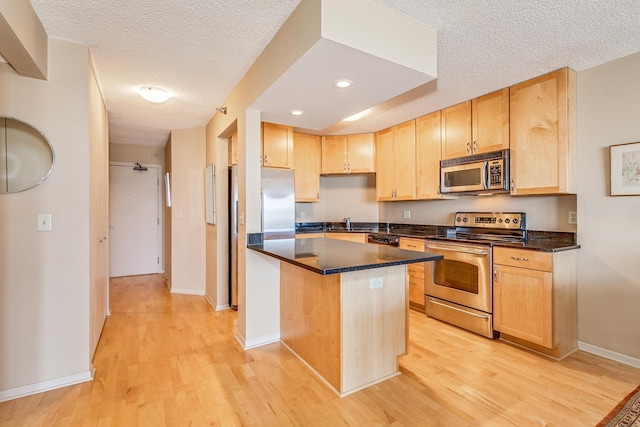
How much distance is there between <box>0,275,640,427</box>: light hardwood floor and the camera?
71.2 inches

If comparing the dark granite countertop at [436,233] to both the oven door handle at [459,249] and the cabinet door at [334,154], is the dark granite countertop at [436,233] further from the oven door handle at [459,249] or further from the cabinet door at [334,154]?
the cabinet door at [334,154]

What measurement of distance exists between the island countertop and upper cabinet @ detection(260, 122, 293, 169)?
4.31 feet

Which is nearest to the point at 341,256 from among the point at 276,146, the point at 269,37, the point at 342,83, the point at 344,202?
the point at 342,83

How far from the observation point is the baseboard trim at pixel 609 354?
94.0 inches

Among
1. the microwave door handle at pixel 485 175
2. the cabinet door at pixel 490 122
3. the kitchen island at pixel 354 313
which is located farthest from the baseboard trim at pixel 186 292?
the cabinet door at pixel 490 122

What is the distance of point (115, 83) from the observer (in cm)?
288

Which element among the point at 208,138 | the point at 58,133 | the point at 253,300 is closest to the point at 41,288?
the point at 58,133

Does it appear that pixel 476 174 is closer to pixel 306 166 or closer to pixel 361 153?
pixel 361 153

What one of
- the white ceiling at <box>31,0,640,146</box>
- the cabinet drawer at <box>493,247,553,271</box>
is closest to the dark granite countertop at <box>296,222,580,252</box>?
the cabinet drawer at <box>493,247,553,271</box>

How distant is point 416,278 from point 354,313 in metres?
1.94

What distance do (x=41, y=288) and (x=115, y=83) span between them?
1.87 meters

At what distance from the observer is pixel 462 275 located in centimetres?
314

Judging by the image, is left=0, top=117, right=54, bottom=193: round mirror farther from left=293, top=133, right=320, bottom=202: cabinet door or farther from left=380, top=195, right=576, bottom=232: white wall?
left=380, top=195, right=576, bottom=232: white wall

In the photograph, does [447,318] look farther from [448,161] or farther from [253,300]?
[253,300]
